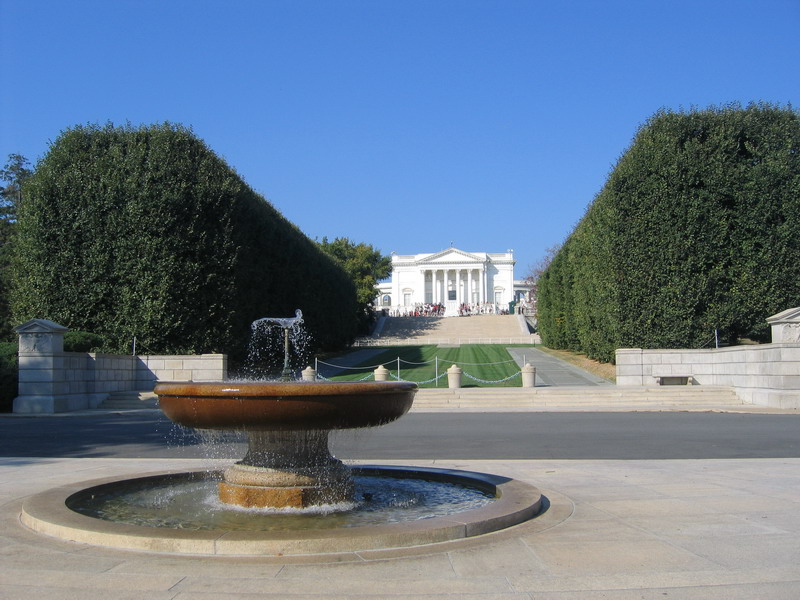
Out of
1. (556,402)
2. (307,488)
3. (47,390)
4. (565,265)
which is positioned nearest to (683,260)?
(556,402)

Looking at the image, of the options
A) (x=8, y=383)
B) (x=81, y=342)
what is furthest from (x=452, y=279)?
(x=8, y=383)

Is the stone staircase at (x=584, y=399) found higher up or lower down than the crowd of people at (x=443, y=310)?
lower down

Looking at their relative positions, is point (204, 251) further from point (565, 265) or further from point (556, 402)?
point (565, 265)

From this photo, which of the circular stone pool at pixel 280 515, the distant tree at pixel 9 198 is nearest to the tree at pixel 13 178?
the distant tree at pixel 9 198

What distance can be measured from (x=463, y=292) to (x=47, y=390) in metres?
107

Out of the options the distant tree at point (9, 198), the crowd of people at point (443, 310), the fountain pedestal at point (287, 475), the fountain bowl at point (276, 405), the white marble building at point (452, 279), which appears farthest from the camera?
the white marble building at point (452, 279)

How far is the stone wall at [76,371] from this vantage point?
20.9 m

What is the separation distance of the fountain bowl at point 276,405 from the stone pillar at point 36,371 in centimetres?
1630

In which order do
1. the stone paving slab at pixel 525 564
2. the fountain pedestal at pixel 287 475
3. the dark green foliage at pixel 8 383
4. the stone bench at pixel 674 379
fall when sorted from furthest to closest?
1. the stone bench at pixel 674 379
2. the dark green foliage at pixel 8 383
3. the fountain pedestal at pixel 287 475
4. the stone paving slab at pixel 525 564

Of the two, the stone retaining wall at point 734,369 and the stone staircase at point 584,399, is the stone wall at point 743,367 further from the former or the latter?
the stone staircase at point 584,399

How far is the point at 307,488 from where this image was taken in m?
6.91

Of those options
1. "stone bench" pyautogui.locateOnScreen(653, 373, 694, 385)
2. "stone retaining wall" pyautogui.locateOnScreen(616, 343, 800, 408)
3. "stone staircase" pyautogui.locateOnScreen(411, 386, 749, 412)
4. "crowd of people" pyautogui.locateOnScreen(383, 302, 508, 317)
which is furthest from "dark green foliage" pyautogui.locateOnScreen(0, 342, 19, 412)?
"crowd of people" pyautogui.locateOnScreen(383, 302, 508, 317)

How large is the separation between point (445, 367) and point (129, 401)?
17.4 meters

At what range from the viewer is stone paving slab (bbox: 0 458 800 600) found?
14.7 feet
